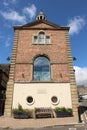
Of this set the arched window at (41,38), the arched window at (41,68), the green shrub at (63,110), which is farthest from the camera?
the arched window at (41,38)

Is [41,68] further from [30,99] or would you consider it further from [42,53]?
[30,99]

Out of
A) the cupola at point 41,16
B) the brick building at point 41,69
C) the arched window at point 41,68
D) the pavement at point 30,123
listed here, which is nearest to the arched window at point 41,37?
the brick building at point 41,69

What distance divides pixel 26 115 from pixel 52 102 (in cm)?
327

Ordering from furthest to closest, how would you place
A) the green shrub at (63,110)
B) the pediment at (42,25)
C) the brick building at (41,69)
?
the pediment at (42,25) < the brick building at (41,69) < the green shrub at (63,110)

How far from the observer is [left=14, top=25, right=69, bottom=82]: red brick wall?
58.2ft

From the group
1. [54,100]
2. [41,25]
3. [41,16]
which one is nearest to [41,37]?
[41,25]

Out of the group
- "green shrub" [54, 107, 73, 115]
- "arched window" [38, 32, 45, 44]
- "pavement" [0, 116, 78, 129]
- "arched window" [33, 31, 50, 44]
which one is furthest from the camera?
"arched window" [38, 32, 45, 44]

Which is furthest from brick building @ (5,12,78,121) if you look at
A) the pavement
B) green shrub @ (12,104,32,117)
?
the pavement

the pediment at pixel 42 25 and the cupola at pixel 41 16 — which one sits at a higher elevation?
the cupola at pixel 41 16

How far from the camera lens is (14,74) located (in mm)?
17594

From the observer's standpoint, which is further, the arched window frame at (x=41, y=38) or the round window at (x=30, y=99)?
the arched window frame at (x=41, y=38)

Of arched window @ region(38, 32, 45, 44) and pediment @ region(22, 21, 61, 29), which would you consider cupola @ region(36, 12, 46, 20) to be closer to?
pediment @ region(22, 21, 61, 29)

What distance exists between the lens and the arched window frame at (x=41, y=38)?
19755mm

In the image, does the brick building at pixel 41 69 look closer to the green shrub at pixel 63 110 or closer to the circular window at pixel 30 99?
the circular window at pixel 30 99
